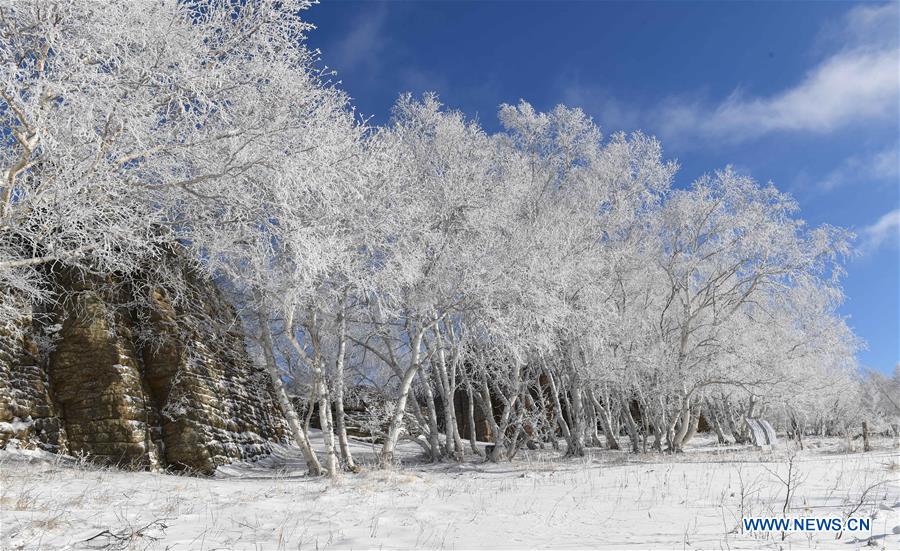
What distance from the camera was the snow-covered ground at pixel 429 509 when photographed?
18.1 ft

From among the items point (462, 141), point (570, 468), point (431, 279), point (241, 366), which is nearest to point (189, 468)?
point (241, 366)

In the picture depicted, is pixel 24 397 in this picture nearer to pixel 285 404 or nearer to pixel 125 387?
pixel 125 387

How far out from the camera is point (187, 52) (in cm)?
695

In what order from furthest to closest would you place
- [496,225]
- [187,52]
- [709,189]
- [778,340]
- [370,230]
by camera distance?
1. [778,340]
2. [709,189]
3. [496,225]
4. [370,230]
5. [187,52]

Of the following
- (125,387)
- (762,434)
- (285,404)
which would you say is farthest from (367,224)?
(762,434)

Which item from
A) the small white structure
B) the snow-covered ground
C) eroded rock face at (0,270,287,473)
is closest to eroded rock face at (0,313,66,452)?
eroded rock face at (0,270,287,473)

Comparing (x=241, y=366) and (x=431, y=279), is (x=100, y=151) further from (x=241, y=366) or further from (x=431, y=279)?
(x=241, y=366)

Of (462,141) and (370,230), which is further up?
(462,141)

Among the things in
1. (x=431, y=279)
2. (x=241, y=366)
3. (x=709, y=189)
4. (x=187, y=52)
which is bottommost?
(x=241, y=366)

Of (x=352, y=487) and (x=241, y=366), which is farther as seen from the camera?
(x=241, y=366)

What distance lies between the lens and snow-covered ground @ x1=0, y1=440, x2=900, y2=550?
18.1ft

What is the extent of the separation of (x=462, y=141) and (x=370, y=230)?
7.27 m

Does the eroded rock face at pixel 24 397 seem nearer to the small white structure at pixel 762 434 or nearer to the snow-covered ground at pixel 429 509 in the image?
A: the snow-covered ground at pixel 429 509

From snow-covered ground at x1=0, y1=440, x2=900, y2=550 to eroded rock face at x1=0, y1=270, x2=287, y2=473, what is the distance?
2.88 feet
